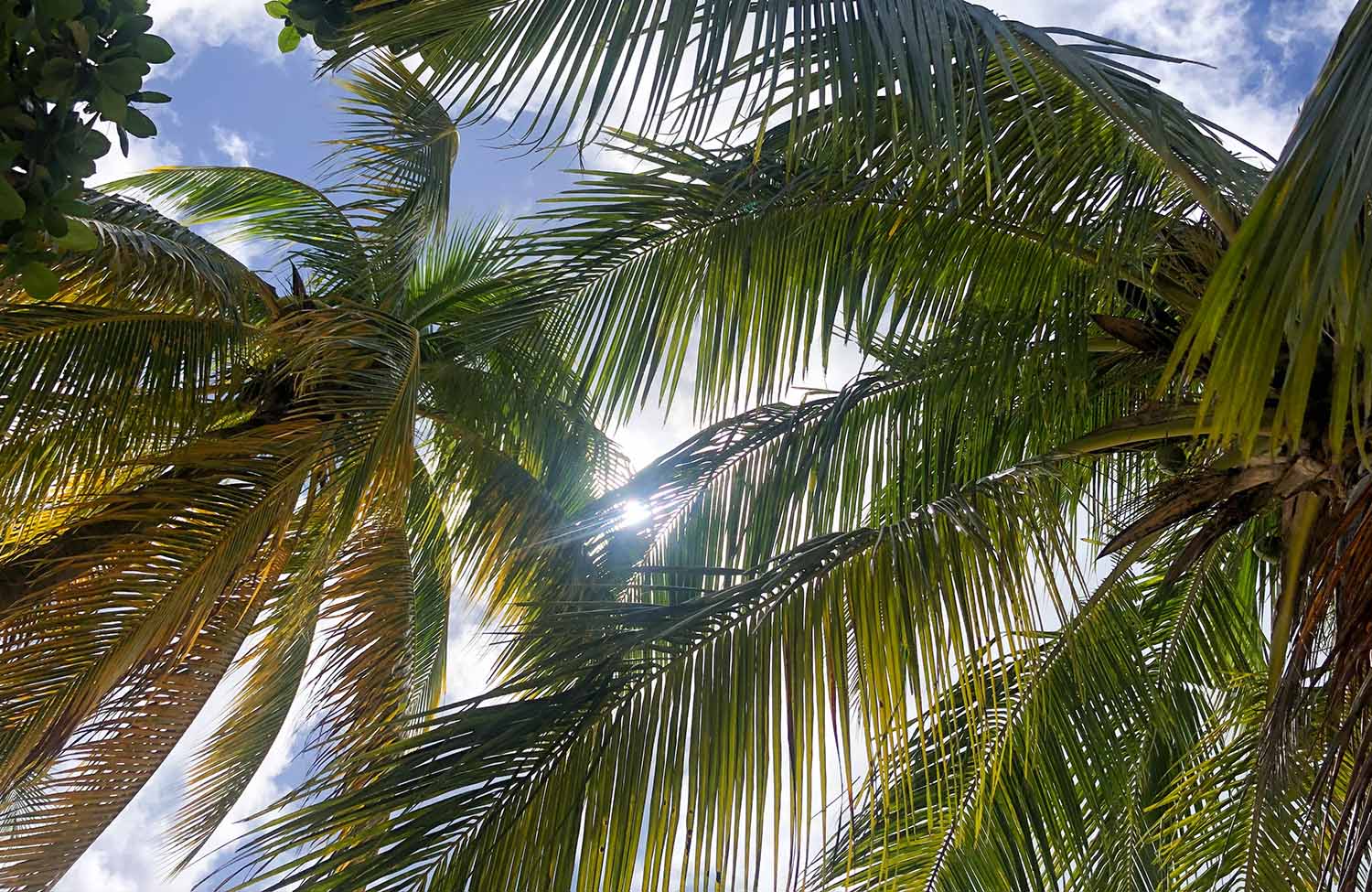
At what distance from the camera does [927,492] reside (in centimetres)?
371

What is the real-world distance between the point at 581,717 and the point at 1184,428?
5.67 ft

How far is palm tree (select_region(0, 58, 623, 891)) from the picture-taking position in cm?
374

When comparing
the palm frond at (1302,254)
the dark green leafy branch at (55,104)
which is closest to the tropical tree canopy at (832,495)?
the palm frond at (1302,254)

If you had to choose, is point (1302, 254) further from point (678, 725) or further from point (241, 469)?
point (241, 469)

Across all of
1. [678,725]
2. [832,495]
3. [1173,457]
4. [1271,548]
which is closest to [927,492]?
[832,495]

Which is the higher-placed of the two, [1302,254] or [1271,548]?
[1271,548]

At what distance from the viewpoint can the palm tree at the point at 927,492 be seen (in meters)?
1.95

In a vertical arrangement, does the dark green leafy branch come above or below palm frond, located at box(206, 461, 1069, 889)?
above

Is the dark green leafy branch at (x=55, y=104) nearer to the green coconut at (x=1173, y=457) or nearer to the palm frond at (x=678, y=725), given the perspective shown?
the palm frond at (x=678, y=725)

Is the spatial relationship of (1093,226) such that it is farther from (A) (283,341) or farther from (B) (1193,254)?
(A) (283,341)

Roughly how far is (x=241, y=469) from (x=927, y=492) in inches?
97.6

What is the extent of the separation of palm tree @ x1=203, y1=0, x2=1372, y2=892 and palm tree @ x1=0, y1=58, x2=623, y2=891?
764mm

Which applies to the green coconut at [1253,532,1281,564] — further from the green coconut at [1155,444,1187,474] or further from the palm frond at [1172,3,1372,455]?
the palm frond at [1172,3,1372,455]

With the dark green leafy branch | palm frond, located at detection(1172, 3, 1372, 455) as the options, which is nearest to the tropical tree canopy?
palm frond, located at detection(1172, 3, 1372, 455)
